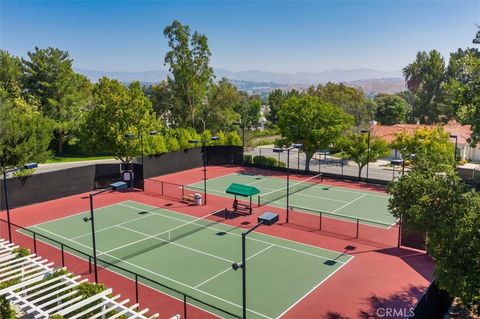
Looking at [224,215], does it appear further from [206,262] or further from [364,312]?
[364,312]

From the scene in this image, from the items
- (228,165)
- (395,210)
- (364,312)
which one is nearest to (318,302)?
(364,312)

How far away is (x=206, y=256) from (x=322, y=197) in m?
14.8

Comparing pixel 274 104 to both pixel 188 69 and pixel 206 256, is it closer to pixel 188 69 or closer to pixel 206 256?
pixel 188 69

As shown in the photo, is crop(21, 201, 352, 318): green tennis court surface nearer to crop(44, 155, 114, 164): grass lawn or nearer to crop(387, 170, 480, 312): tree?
crop(387, 170, 480, 312): tree

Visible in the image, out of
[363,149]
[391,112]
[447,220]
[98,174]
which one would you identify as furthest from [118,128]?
[391,112]

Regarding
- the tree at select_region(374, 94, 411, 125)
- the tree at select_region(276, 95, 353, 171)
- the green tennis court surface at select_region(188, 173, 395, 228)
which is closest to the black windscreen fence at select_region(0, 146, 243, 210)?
the green tennis court surface at select_region(188, 173, 395, 228)

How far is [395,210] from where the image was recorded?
15.9 metres

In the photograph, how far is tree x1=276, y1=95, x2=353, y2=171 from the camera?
3984 cm

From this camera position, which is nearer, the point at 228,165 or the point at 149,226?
the point at 149,226

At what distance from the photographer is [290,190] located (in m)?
35.0

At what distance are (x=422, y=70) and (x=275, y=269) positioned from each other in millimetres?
77792

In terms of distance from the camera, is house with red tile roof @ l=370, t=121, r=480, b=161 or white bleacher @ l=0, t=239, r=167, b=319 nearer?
white bleacher @ l=0, t=239, r=167, b=319

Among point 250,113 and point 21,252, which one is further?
point 250,113

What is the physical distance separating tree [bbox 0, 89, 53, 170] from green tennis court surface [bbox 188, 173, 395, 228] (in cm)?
1305
